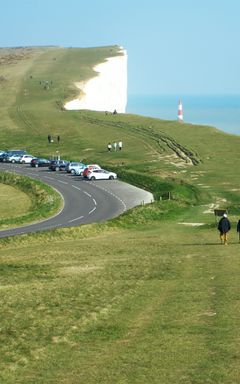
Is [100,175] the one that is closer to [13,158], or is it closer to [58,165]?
[58,165]

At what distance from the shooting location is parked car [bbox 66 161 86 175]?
9211 cm

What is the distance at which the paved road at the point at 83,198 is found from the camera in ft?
188

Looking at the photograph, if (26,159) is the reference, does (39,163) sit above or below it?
below

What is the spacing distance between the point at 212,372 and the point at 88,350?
356 centimetres

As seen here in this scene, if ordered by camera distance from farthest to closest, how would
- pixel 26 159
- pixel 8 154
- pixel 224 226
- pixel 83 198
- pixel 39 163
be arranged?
pixel 8 154
pixel 26 159
pixel 39 163
pixel 83 198
pixel 224 226

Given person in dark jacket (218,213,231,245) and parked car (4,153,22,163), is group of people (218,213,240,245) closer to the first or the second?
person in dark jacket (218,213,231,245)

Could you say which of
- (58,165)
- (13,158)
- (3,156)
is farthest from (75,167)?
(3,156)

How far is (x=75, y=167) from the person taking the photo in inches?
3656

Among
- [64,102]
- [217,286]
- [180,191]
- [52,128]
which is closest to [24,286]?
[217,286]

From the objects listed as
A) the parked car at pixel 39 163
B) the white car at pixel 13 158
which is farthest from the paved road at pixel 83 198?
the white car at pixel 13 158

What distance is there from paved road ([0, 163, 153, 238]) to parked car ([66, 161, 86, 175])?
0.75 meters

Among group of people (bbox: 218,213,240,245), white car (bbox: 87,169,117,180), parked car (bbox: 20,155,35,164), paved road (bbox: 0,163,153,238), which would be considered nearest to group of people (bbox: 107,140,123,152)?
parked car (bbox: 20,155,35,164)

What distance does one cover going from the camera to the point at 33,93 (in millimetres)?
178250

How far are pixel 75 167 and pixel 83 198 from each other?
2007 cm
